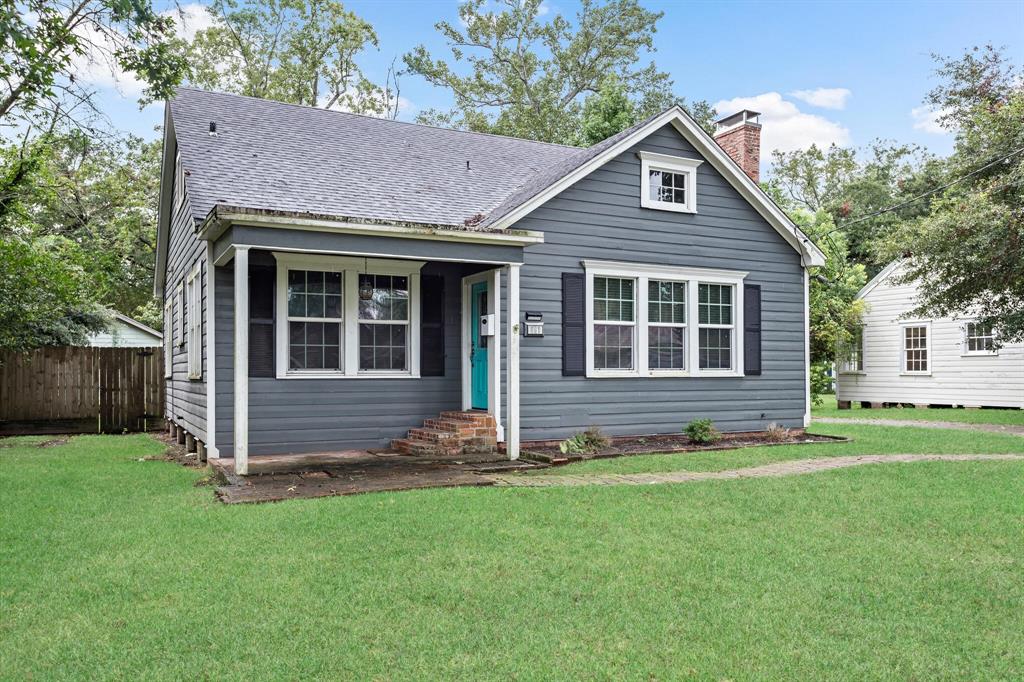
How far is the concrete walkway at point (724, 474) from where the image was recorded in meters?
8.13

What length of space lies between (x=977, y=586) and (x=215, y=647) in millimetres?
4157

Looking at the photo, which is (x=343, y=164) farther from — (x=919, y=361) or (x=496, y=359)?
(x=919, y=361)

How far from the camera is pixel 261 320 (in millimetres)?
9977

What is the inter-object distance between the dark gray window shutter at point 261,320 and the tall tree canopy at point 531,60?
943 inches

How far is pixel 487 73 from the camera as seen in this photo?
33031 mm

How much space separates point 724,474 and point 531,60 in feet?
90.4

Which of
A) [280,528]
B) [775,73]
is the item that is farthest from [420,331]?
[775,73]

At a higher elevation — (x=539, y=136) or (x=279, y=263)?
(x=539, y=136)

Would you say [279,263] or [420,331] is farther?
[420,331]

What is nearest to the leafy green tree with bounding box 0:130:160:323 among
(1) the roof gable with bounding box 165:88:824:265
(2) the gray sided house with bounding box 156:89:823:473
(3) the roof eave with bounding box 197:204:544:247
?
(2) the gray sided house with bounding box 156:89:823:473

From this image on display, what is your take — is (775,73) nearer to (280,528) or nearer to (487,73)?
(487,73)

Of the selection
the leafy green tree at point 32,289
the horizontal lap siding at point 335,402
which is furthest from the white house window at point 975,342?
the leafy green tree at point 32,289

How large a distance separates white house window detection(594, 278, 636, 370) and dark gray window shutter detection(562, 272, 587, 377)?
32 cm

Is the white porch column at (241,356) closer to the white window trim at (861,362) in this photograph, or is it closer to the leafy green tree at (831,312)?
the leafy green tree at (831,312)
